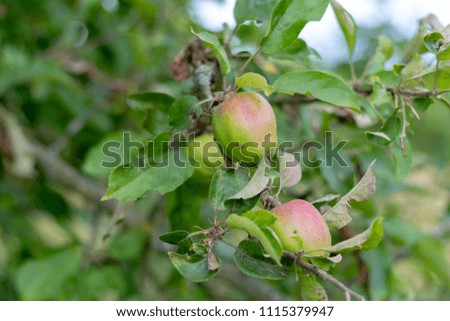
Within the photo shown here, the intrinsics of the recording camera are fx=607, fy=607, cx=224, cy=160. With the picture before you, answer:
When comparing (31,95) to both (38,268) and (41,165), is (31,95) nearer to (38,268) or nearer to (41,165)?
(41,165)

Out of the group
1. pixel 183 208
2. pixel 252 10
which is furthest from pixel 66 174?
pixel 252 10

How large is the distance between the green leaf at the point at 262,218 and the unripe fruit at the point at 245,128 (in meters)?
0.11

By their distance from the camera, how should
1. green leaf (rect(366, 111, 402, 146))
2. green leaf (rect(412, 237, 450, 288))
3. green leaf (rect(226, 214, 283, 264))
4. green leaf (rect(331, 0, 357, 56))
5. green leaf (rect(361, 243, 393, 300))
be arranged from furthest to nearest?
1. green leaf (rect(412, 237, 450, 288))
2. green leaf (rect(361, 243, 393, 300))
3. green leaf (rect(331, 0, 357, 56))
4. green leaf (rect(366, 111, 402, 146))
5. green leaf (rect(226, 214, 283, 264))

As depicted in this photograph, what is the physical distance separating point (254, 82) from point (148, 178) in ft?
0.65

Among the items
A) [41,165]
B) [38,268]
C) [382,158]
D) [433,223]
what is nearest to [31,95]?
[41,165]

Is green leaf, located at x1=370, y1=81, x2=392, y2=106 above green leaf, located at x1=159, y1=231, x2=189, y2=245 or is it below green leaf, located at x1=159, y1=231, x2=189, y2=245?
above

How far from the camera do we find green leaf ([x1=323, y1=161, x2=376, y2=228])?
0.74 m

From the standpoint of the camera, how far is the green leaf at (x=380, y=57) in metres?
0.98

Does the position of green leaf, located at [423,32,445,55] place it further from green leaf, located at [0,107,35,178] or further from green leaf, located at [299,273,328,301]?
green leaf, located at [0,107,35,178]

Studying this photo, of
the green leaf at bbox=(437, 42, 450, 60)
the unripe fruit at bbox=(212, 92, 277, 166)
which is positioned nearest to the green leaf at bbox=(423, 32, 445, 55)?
the green leaf at bbox=(437, 42, 450, 60)

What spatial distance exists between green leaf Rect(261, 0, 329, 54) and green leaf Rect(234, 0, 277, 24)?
0.47ft

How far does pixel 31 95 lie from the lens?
1.76m

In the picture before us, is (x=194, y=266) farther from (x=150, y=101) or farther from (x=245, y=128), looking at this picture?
(x=150, y=101)

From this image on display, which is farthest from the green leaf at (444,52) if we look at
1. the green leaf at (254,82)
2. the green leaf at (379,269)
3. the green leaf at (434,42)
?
the green leaf at (379,269)
